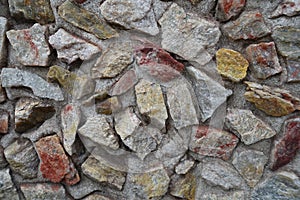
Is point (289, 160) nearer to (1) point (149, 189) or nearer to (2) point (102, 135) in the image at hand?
(1) point (149, 189)

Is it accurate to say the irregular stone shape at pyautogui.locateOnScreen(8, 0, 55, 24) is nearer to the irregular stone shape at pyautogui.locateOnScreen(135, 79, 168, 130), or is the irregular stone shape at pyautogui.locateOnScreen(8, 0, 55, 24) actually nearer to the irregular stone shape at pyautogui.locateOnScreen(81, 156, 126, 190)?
the irregular stone shape at pyautogui.locateOnScreen(135, 79, 168, 130)

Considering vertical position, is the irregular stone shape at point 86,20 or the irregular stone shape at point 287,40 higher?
the irregular stone shape at point 287,40

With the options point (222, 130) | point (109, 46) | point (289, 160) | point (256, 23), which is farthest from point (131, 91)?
point (289, 160)

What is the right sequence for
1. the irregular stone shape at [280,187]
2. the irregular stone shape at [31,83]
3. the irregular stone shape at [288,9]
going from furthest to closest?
the irregular stone shape at [31,83] → the irregular stone shape at [280,187] → the irregular stone shape at [288,9]

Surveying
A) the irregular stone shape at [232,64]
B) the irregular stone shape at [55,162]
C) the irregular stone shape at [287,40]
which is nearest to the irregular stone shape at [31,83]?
the irregular stone shape at [55,162]

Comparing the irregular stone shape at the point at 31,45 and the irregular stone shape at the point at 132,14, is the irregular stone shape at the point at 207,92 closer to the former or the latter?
the irregular stone shape at the point at 132,14
